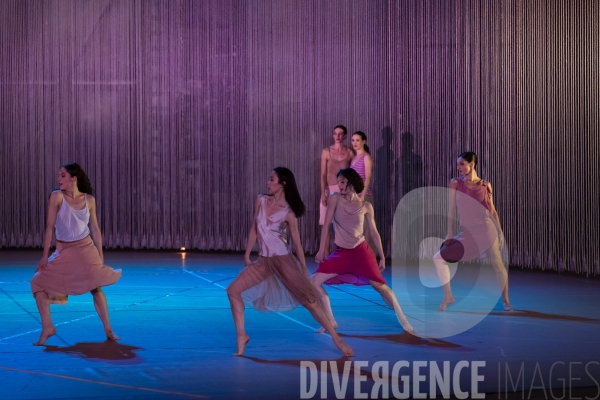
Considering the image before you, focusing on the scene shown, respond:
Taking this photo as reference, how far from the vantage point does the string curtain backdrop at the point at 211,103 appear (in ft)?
44.2

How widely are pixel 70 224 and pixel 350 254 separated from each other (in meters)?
2.28

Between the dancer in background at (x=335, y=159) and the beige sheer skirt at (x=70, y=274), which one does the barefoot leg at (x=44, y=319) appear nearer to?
the beige sheer skirt at (x=70, y=274)

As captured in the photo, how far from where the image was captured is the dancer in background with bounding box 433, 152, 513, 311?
8.09 metres

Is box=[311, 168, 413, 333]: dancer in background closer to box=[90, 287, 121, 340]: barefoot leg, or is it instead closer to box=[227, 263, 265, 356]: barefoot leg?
box=[227, 263, 265, 356]: barefoot leg

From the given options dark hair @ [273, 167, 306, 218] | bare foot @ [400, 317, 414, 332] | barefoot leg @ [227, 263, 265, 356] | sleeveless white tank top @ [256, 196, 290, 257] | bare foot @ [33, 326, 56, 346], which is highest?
dark hair @ [273, 167, 306, 218]

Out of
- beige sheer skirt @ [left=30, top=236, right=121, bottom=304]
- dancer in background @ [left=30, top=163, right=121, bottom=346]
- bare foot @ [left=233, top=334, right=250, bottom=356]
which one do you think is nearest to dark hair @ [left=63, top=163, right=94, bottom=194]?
dancer in background @ [left=30, top=163, right=121, bottom=346]

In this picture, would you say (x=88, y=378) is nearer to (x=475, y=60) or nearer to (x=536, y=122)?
(x=536, y=122)

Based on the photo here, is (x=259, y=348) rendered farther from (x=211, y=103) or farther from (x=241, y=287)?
(x=211, y=103)

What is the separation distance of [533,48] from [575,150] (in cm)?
171

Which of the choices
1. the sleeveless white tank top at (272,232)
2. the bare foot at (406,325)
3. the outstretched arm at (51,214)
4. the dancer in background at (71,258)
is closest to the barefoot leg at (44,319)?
the dancer in background at (71,258)

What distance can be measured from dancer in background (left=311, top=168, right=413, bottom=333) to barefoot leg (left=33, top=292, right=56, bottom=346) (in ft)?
6.89

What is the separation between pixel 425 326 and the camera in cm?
715

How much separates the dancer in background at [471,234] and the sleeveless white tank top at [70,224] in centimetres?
353

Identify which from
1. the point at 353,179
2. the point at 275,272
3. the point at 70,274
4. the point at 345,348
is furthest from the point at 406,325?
the point at 70,274
